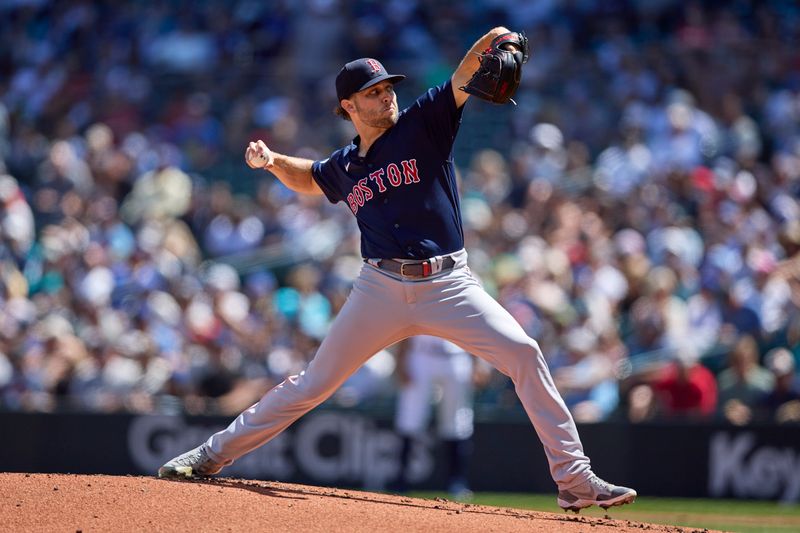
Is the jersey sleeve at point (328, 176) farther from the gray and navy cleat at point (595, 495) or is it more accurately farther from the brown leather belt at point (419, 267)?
the gray and navy cleat at point (595, 495)

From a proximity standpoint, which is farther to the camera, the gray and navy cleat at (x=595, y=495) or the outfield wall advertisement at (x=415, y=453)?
the outfield wall advertisement at (x=415, y=453)

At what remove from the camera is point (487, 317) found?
5.50 metres

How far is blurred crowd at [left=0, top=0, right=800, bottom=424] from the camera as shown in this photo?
1068cm

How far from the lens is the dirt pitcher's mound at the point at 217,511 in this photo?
5.10 m

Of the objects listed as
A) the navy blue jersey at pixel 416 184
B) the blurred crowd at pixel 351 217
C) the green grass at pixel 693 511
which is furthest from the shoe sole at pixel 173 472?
the blurred crowd at pixel 351 217

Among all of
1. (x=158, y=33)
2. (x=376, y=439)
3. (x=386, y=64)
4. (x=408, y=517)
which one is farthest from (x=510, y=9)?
(x=408, y=517)

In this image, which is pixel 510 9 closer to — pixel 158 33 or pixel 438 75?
pixel 438 75

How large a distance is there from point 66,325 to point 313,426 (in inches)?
113

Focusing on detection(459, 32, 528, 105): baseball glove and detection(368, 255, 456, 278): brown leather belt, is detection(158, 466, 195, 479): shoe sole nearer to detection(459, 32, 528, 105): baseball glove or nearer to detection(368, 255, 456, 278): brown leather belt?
detection(368, 255, 456, 278): brown leather belt

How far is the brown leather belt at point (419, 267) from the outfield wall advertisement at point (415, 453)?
4840 millimetres

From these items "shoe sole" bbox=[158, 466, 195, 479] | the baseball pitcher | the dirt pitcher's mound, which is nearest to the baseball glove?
the baseball pitcher

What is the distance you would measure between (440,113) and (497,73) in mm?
350

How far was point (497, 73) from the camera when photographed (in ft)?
17.6

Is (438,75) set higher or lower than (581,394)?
higher
